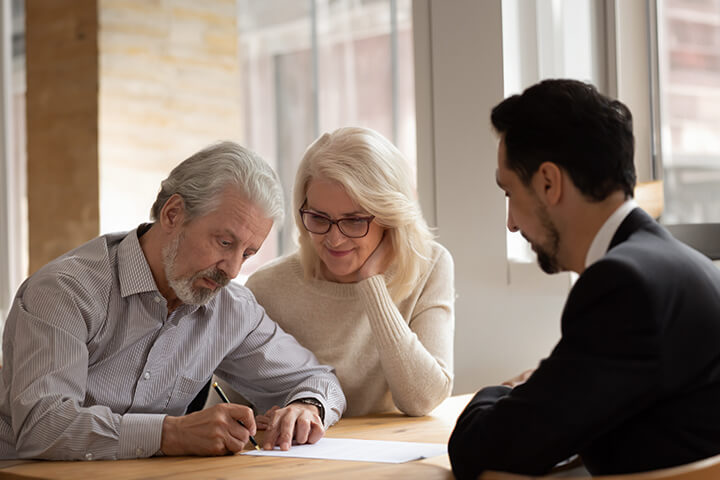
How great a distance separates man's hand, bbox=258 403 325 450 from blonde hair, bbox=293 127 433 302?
63cm

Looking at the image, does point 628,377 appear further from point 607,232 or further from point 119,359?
point 119,359

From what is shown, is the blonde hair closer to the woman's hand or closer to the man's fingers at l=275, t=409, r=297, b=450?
the woman's hand

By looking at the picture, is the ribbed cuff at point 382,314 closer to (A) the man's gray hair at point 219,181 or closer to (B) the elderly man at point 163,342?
(B) the elderly man at point 163,342

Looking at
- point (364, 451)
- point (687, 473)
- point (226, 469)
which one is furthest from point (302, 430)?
point (687, 473)

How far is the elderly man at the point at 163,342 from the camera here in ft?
6.18

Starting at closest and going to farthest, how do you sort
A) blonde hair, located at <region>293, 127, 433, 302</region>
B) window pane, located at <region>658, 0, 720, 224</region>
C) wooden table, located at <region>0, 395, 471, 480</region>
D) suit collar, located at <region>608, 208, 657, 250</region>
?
suit collar, located at <region>608, 208, 657, 250</region> → wooden table, located at <region>0, 395, 471, 480</region> → blonde hair, located at <region>293, 127, 433, 302</region> → window pane, located at <region>658, 0, 720, 224</region>

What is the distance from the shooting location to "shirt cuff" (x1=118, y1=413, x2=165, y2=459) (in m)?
1.88

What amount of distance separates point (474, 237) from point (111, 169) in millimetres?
2665

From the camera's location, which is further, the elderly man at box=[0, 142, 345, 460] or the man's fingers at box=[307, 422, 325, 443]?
the man's fingers at box=[307, 422, 325, 443]

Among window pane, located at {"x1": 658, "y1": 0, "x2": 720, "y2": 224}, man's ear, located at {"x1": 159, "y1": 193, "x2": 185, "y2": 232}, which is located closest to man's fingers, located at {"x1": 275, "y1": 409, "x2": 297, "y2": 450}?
man's ear, located at {"x1": 159, "y1": 193, "x2": 185, "y2": 232}

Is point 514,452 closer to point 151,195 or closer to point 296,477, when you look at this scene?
point 296,477

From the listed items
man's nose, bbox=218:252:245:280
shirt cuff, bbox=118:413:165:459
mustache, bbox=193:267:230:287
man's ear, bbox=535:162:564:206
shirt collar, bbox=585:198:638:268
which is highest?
man's ear, bbox=535:162:564:206

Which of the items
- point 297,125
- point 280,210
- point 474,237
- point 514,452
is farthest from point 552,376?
point 297,125

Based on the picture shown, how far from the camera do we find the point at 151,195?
17.7 ft
